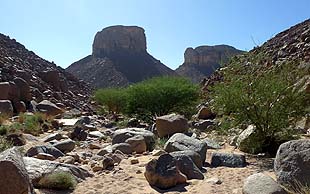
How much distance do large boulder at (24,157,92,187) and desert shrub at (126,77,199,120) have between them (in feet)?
51.2

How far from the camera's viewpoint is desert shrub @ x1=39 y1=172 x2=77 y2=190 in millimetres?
7531

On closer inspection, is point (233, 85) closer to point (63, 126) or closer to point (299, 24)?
point (63, 126)

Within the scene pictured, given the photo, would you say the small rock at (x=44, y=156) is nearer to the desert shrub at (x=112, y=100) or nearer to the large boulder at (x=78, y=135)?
the large boulder at (x=78, y=135)

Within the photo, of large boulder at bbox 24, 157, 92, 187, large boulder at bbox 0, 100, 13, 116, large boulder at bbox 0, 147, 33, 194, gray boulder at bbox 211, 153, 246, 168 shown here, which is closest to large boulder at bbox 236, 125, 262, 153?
gray boulder at bbox 211, 153, 246, 168

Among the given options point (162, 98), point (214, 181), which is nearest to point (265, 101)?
point (214, 181)

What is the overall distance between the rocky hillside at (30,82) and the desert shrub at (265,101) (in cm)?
1652

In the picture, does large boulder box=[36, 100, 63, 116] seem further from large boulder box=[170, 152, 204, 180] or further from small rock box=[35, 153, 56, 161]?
large boulder box=[170, 152, 204, 180]

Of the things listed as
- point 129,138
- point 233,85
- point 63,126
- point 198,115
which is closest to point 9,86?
point 63,126

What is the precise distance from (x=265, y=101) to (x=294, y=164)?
3842mm

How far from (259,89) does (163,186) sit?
14.7 feet

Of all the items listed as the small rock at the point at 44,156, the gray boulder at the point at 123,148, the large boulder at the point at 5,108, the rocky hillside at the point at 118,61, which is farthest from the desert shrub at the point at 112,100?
the small rock at the point at 44,156

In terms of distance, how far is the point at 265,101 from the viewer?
11.0 metres

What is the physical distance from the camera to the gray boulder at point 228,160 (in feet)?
31.2

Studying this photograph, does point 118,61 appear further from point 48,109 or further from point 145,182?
point 145,182
